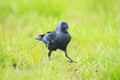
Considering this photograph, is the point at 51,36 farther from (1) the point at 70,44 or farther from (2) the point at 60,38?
(1) the point at 70,44

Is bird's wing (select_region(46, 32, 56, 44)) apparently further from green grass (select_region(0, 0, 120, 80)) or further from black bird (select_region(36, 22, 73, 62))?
green grass (select_region(0, 0, 120, 80))

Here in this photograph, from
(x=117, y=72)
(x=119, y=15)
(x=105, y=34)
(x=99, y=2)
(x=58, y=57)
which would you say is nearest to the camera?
(x=117, y=72)

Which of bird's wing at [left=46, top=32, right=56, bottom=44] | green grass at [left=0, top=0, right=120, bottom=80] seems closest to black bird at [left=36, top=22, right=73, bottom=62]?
bird's wing at [left=46, top=32, right=56, bottom=44]

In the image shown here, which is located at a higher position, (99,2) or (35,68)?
(99,2)

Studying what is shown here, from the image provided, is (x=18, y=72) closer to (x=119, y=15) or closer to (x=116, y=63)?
(x=116, y=63)

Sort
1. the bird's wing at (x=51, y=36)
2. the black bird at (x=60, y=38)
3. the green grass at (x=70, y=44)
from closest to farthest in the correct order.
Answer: the green grass at (x=70, y=44)
the black bird at (x=60, y=38)
the bird's wing at (x=51, y=36)

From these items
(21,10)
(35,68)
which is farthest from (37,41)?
(21,10)

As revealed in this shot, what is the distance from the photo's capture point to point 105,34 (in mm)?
7719

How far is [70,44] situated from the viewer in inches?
297

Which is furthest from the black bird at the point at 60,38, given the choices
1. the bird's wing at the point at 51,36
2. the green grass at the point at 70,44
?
the green grass at the point at 70,44

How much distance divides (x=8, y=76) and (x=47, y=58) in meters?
0.72

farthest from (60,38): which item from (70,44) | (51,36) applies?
(70,44)

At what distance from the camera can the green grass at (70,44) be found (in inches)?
224

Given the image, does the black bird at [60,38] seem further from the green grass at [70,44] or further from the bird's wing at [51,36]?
the green grass at [70,44]
